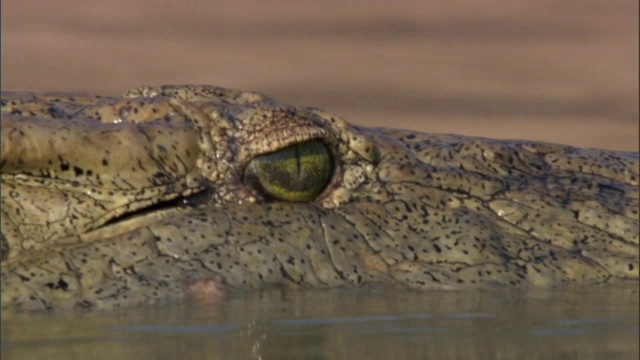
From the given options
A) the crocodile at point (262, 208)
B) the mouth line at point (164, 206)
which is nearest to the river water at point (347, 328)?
the crocodile at point (262, 208)

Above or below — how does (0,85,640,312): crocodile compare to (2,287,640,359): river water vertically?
above

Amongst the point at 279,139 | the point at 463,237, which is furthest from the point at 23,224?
the point at 463,237

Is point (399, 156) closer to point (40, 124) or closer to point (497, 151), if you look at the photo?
point (497, 151)

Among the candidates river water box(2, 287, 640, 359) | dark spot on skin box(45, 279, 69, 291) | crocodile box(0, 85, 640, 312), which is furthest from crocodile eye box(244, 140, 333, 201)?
dark spot on skin box(45, 279, 69, 291)

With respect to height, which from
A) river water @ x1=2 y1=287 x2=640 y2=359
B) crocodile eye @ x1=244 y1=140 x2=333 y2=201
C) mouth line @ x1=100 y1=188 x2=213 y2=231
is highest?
crocodile eye @ x1=244 y1=140 x2=333 y2=201

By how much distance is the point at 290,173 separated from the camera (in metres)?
4.17

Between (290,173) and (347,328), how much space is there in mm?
918

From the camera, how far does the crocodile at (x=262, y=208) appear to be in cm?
372

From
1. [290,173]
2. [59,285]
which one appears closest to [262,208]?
[290,173]

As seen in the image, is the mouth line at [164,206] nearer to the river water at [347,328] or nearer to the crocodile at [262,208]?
the crocodile at [262,208]

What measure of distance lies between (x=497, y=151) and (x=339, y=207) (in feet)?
2.45

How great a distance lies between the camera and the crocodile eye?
4137 mm

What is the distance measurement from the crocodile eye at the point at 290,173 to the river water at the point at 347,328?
1.40 ft

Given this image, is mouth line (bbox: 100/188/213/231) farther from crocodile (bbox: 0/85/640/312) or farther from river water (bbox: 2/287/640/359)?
river water (bbox: 2/287/640/359)
